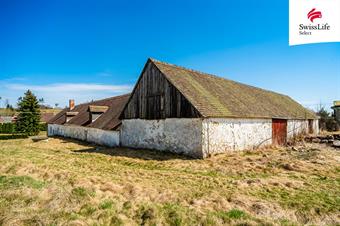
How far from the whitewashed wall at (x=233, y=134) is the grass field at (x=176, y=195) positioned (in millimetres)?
2637

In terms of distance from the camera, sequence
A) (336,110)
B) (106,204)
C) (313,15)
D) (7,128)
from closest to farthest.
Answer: (106,204) < (313,15) < (336,110) < (7,128)

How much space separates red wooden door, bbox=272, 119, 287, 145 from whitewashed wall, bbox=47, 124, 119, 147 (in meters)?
13.5

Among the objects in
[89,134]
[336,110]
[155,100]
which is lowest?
[89,134]

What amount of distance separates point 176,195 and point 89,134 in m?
19.5

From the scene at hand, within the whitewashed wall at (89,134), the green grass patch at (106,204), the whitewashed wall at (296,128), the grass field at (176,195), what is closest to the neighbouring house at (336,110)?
the whitewashed wall at (296,128)

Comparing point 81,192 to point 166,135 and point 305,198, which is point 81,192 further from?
point 166,135

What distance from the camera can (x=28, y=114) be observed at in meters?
33.3

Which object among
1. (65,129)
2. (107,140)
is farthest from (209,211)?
(65,129)

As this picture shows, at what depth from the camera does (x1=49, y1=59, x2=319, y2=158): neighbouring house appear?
13.9m

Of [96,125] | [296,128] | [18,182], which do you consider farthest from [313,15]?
Answer: [96,125]

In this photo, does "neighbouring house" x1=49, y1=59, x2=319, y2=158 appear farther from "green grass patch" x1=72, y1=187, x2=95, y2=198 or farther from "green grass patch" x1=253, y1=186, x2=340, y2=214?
"green grass patch" x1=72, y1=187, x2=95, y2=198

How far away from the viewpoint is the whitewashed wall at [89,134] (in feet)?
67.1

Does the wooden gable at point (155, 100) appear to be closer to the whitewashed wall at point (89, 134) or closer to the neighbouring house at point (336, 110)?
the whitewashed wall at point (89, 134)

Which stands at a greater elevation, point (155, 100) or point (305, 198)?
point (155, 100)
